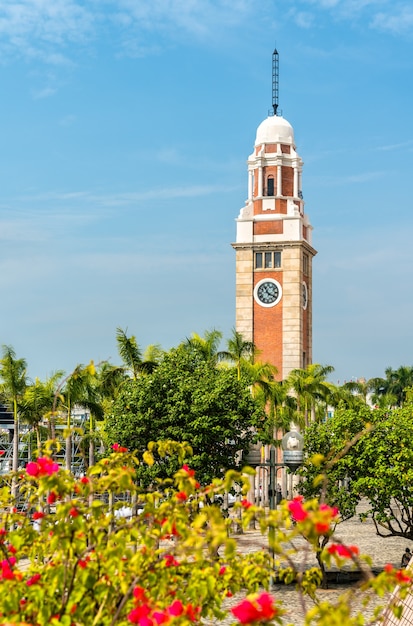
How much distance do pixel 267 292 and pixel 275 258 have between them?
9.17ft

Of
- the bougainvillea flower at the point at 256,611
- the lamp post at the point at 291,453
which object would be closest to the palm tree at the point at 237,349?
the lamp post at the point at 291,453

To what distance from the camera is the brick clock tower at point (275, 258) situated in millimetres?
71312

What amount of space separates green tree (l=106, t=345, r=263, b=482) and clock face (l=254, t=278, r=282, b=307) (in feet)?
136

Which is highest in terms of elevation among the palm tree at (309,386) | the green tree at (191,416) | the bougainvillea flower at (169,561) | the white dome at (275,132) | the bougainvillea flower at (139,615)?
the white dome at (275,132)

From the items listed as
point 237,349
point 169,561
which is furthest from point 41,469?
point 237,349

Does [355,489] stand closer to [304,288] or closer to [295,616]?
[295,616]

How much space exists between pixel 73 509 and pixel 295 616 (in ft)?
52.2

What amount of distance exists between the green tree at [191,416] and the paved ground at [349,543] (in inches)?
129

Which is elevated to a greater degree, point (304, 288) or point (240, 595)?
point (304, 288)

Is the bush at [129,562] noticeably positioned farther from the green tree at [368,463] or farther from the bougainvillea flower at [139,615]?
the green tree at [368,463]

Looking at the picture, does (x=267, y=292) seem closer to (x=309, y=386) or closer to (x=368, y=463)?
(x=309, y=386)

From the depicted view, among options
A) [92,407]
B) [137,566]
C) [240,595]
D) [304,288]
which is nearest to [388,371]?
[304,288]

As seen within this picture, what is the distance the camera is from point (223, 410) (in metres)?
30.2

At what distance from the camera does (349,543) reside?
3950 cm
